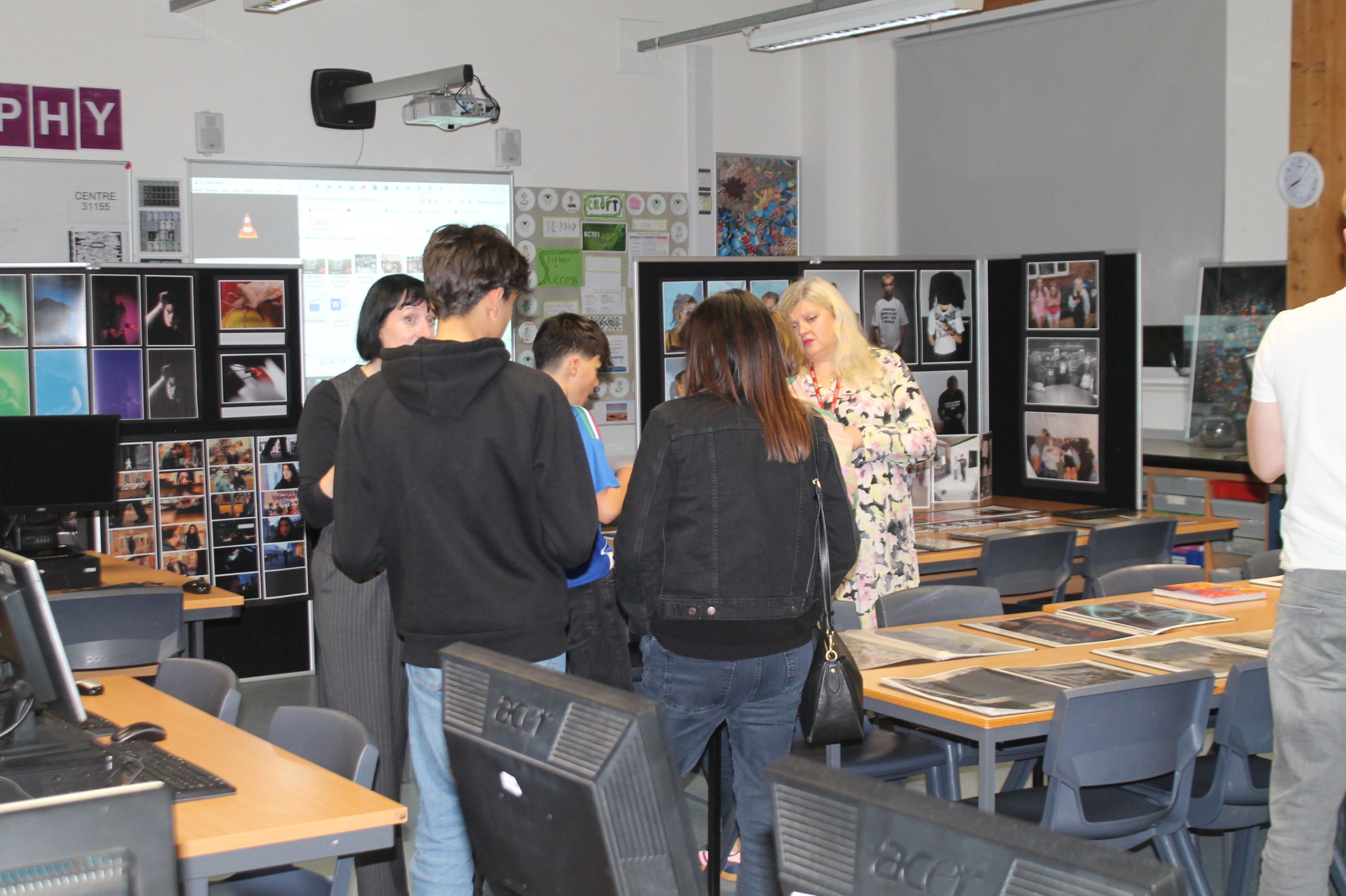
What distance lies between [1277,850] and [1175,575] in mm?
1709

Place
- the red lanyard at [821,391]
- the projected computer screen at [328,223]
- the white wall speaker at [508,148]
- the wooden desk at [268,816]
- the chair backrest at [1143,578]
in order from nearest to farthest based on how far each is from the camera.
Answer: the wooden desk at [268,816]
the red lanyard at [821,391]
the chair backrest at [1143,578]
the projected computer screen at [328,223]
the white wall speaker at [508,148]

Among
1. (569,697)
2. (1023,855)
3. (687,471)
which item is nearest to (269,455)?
(687,471)

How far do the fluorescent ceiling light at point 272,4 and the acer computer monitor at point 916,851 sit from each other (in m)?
5.03

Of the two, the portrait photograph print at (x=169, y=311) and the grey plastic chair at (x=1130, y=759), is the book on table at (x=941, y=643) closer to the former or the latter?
the grey plastic chair at (x=1130, y=759)

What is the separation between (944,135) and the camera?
809 centimetres

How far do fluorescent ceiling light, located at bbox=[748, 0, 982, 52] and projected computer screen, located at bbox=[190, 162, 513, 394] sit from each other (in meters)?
1.74

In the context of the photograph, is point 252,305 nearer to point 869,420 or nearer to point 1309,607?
point 869,420

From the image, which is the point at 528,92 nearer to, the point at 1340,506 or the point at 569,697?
the point at 1340,506

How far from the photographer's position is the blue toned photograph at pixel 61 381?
5.49m

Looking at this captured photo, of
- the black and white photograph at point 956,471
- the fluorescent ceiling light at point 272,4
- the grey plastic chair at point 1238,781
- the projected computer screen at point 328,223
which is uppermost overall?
the fluorescent ceiling light at point 272,4

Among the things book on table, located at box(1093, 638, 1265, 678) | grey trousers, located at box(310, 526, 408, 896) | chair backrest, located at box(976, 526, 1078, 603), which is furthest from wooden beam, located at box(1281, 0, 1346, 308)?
grey trousers, located at box(310, 526, 408, 896)

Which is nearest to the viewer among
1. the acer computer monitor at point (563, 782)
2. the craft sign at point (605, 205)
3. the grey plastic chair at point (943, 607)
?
the acer computer monitor at point (563, 782)

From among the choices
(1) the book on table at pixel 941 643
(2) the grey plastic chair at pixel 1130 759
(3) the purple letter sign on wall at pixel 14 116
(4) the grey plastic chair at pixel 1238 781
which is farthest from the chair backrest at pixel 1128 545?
(3) the purple letter sign on wall at pixel 14 116

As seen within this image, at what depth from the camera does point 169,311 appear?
222 inches
